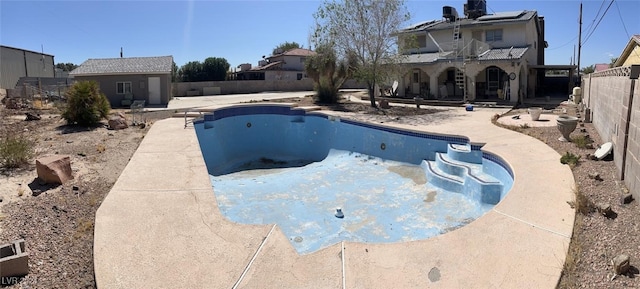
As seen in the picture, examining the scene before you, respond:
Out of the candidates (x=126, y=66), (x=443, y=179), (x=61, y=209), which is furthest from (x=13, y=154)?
(x=126, y=66)

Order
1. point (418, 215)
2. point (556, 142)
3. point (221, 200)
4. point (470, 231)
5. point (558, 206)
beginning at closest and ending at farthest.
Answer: point (470, 231) < point (558, 206) < point (418, 215) < point (221, 200) < point (556, 142)

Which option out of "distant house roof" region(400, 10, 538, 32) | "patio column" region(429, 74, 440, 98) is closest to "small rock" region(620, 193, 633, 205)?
"distant house roof" region(400, 10, 538, 32)

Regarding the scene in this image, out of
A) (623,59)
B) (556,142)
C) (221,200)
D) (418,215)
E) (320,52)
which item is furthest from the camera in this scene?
(320,52)

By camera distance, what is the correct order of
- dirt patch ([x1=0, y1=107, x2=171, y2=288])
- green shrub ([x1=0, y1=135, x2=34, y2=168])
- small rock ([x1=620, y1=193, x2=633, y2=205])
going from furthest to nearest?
green shrub ([x1=0, y1=135, x2=34, y2=168]) → small rock ([x1=620, y1=193, x2=633, y2=205]) → dirt patch ([x1=0, y1=107, x2=171, y2=288])

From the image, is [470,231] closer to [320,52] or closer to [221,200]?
[221,200]

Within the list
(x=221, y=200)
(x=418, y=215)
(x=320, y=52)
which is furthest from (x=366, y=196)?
(x=320, y=52)

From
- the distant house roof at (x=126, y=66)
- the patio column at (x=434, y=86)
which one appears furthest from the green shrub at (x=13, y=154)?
the patio column at (x=434, y=86)

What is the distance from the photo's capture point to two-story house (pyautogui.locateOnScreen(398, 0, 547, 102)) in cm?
2470

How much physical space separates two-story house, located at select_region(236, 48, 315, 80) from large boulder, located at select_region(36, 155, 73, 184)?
150 feet

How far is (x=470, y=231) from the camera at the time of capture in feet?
17.6

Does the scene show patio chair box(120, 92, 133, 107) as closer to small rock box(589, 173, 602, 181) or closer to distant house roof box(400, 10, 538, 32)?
distant house roof box(400, 10, 538, 32)

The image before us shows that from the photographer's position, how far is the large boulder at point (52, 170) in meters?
7.10

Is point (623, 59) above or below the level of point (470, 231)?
above

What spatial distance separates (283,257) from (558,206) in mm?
4088
